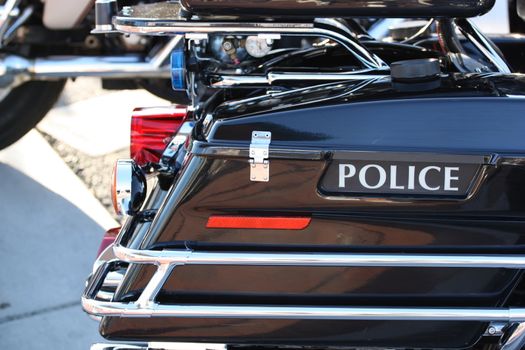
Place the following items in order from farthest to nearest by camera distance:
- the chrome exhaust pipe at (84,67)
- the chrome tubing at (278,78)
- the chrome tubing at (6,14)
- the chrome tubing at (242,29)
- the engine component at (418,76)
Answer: the chrome exhaust pipe at (84,67)
the chrome tubing at (6,14)
the chrome tubing at (278,78)
the chrome tubing at (242,29)
the engine component at (418,76)

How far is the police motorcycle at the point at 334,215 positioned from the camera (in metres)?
1.70

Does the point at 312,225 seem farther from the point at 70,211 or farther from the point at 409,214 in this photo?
the point at 70,211

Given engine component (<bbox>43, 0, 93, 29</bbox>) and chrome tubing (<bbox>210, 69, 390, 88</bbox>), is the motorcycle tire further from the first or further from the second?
chrome tubing (<bbox>210, 69, 390, 88</bbox>)

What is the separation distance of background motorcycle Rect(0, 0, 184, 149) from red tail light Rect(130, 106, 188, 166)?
187 centimetres

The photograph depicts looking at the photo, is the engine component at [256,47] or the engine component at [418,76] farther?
the engine component at [256,47]

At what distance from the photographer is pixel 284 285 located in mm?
1797

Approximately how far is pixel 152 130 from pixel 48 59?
208 centimetres

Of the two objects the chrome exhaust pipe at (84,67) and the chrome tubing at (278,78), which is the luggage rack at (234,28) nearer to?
the chrome tubing at (278,78)

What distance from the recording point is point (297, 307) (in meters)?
1.78

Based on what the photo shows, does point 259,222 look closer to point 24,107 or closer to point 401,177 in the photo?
point 401,177

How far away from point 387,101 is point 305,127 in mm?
185

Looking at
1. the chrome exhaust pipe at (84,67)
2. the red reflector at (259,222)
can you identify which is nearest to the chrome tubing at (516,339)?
the red reflector at (259,222)

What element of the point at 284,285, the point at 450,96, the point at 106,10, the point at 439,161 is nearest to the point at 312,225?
the point at 284,285

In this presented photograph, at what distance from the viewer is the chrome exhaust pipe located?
4137mm
